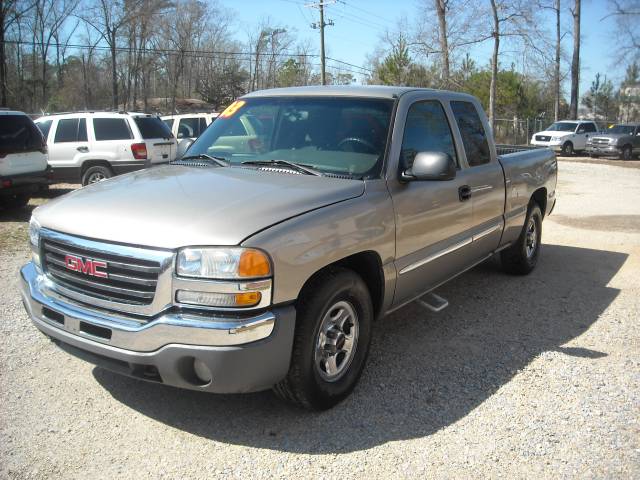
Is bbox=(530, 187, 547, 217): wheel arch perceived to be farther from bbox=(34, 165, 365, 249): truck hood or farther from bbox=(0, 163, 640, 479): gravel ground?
bbox=(34, 165, 365, 249): truck hood

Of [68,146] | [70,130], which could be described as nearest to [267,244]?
[68,146]

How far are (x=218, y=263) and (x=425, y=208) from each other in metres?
1.81

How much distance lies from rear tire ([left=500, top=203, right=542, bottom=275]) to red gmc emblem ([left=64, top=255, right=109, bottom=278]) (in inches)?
178

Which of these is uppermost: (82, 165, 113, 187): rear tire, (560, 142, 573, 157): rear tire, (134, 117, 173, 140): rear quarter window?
(134, 117, 173, 140): rear quarter window

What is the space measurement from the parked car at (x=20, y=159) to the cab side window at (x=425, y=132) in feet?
25.3

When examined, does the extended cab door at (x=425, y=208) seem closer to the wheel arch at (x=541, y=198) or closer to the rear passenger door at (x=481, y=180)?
the rear passenger door at (x=481, y=180)

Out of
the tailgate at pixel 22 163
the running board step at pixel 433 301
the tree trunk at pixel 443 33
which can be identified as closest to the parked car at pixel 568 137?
the tree trunk at pixel 443 33

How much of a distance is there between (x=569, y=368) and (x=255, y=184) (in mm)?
2541

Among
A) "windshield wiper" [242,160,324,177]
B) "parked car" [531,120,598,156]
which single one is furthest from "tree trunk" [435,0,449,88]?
"windshield wiper" [242,160,324,177]

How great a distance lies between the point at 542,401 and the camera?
12.0 feet

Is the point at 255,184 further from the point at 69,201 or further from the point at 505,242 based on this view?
the point at 505,242

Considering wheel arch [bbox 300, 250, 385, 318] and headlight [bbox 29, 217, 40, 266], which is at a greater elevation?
headlight [bbox 29, 217, 40, 266]

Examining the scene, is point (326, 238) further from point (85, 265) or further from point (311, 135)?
point (85, 265)

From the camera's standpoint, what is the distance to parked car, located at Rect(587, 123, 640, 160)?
2702 centimetres
